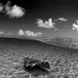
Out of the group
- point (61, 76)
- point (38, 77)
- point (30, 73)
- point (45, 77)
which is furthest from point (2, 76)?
point (61, 76)

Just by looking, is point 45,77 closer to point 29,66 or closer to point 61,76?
point 61,76

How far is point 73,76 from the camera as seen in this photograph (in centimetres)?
704

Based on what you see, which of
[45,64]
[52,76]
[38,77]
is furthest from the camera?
[45,64]

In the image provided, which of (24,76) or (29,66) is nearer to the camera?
(24,76)

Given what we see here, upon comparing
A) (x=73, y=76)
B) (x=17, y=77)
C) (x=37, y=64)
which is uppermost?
(x=37, y=64)

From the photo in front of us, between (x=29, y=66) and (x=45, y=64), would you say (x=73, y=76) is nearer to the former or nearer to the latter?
(x=45, y=64)

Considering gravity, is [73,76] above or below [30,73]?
below

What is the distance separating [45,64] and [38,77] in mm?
1995

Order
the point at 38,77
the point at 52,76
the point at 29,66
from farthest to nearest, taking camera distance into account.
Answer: the point at 29,66, the point at 52,76, the point at 38,77

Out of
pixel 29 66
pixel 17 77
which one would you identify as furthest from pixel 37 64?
pixel 17 77

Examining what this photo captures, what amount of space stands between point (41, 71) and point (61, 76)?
1.47 m

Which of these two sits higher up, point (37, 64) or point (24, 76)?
point (37, 64)

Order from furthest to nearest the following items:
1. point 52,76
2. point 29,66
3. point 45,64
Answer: point 45,64, point 29,66, point 52,76

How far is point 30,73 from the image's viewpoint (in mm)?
6957
